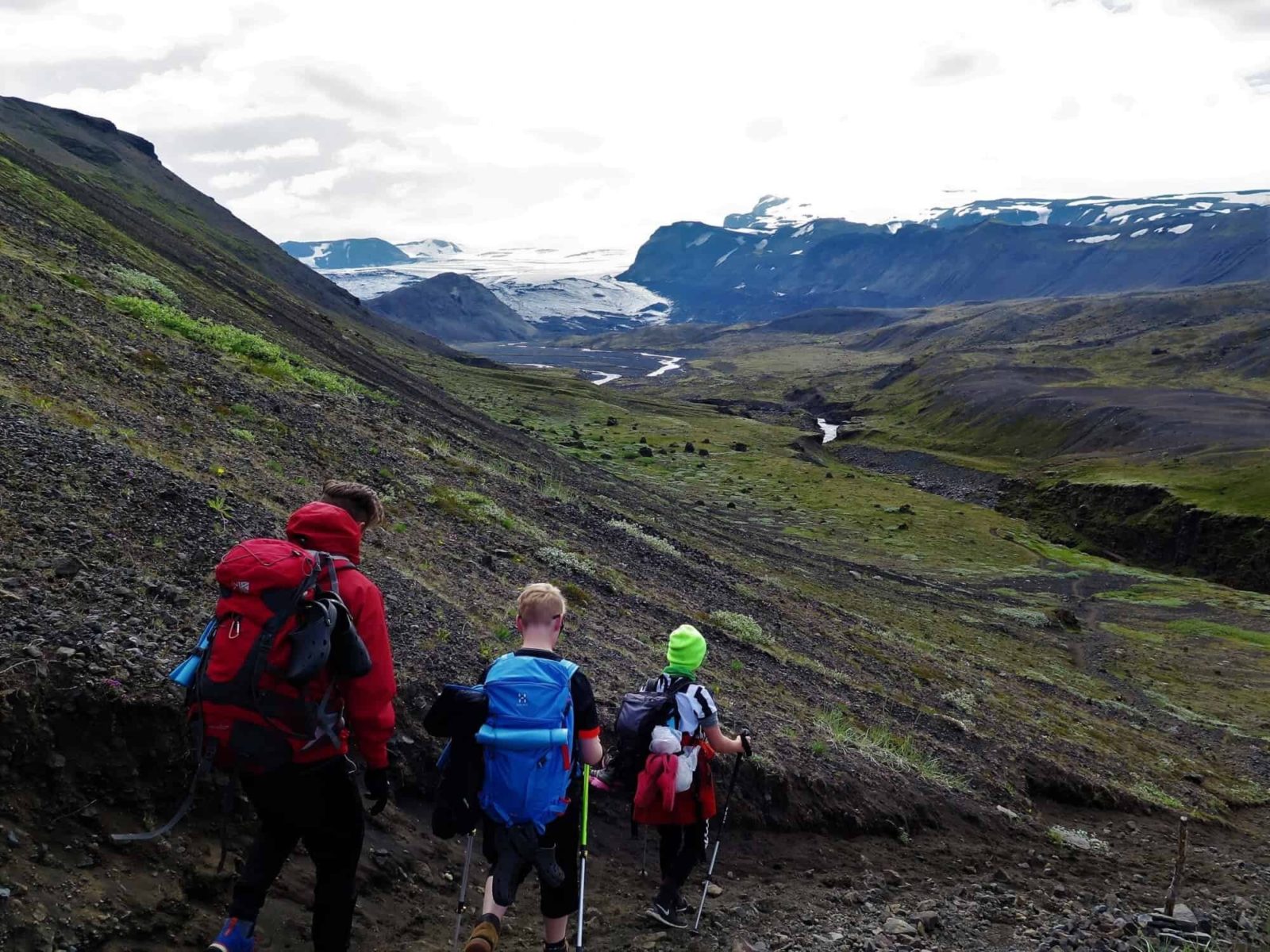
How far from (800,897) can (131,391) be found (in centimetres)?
1620

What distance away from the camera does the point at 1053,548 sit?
73000 millimetres

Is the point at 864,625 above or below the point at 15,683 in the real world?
below

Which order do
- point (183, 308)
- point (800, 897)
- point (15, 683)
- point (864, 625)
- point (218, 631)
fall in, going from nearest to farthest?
point (218, 631) < point (15, 683) < point (800, 897) < point (864, 625) < point (183, 308)

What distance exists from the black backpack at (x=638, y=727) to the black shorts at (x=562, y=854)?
1068 mm

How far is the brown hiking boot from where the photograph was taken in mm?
6242

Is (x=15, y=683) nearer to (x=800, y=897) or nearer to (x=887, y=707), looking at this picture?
(x=800, y=897)

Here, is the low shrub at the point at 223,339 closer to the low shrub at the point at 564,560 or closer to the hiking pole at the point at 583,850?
the low shrub at the point at 564,560

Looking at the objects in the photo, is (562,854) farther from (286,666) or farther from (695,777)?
(286,666)

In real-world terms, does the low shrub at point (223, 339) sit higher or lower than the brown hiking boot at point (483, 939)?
higher

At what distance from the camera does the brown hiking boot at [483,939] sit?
6.24m

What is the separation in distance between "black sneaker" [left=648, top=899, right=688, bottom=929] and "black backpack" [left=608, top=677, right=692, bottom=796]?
148 cm

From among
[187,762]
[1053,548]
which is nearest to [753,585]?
[187,762]

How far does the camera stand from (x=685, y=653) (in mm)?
8125

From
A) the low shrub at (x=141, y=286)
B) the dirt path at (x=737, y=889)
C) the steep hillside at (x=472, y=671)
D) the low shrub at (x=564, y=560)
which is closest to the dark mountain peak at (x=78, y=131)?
the steep hillside at (x=472, y=671)
